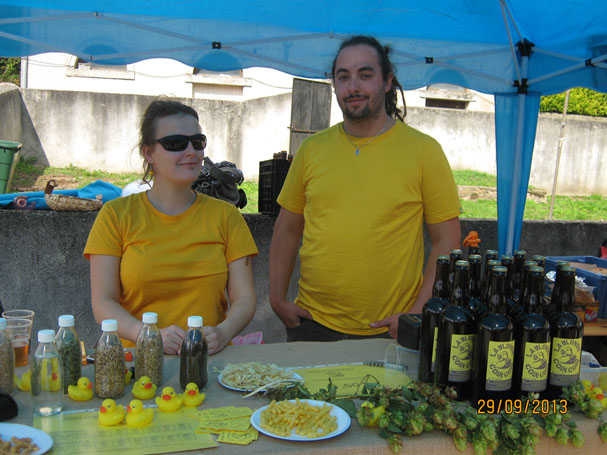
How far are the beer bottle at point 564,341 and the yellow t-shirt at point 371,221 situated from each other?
3.17ft

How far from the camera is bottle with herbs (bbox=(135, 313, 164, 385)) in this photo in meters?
1.63

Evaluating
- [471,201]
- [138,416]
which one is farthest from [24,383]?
[471,201]

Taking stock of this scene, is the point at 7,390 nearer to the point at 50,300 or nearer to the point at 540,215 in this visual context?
the point at 50,300

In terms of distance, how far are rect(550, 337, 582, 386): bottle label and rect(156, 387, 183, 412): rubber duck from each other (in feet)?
3.51

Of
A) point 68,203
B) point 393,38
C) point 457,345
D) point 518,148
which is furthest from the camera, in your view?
point 393,38

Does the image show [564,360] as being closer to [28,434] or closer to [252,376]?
[252,376]

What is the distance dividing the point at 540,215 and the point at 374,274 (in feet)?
32.3

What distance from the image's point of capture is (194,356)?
163 cm

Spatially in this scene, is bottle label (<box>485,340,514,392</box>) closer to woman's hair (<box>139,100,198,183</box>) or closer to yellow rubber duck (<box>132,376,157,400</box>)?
yellow rubber duck (<box>132,376,157,400</box>)

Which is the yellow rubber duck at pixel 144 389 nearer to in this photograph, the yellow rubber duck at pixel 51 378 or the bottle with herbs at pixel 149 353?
the bottle with herbs at pixel 149 353

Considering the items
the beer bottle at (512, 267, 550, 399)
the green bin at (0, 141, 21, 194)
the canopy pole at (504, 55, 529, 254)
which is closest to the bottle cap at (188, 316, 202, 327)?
the beer bottle at (512, 267, 550, 399)

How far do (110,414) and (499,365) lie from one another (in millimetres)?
1037

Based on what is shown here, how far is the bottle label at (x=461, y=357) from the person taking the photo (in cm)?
153

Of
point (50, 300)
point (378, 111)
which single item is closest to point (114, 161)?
point (50, 300)
